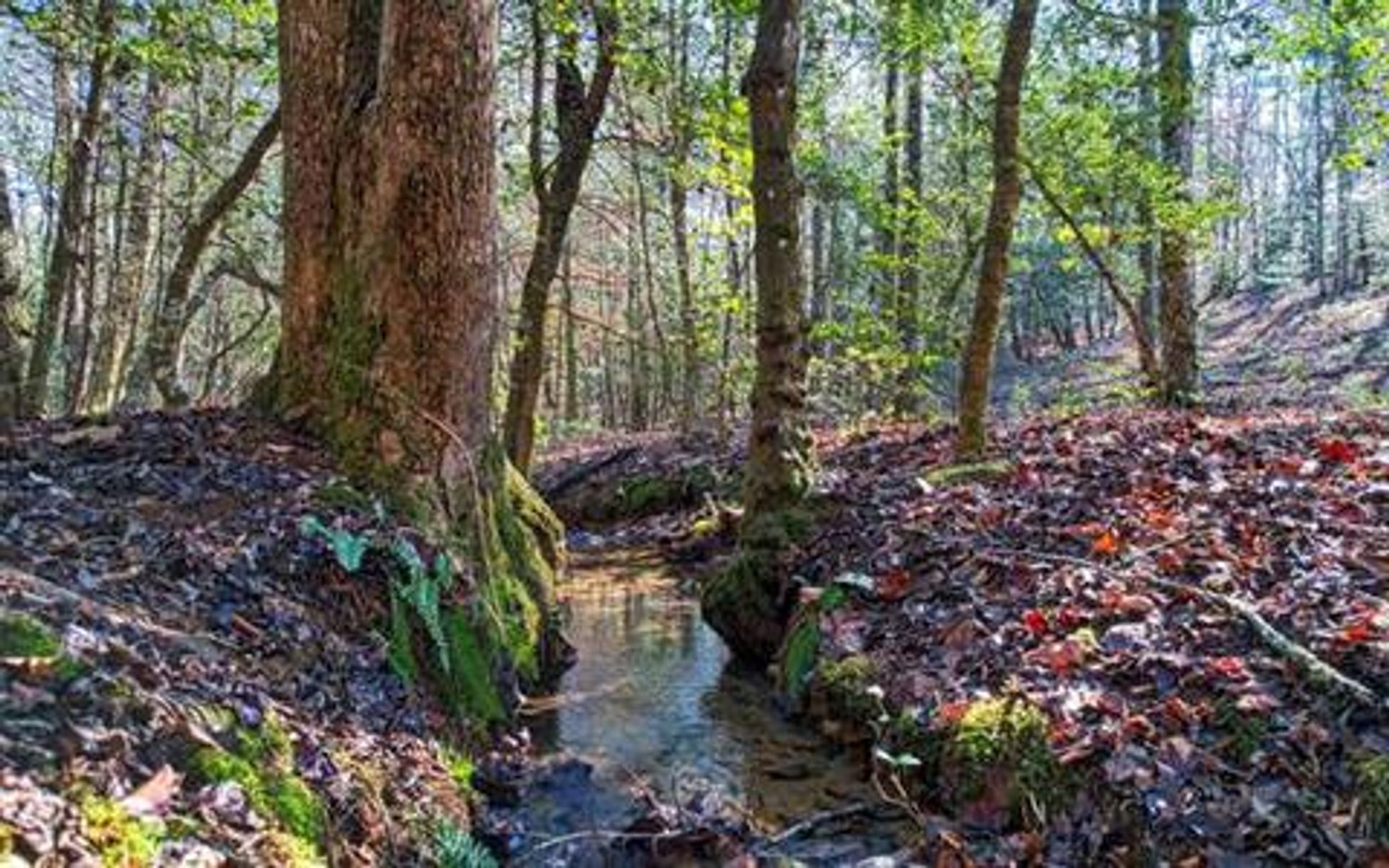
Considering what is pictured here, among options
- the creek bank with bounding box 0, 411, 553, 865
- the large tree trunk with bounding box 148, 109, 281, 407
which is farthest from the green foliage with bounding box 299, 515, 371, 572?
the large tree trunk with bounding box 148, 109, 281, 407

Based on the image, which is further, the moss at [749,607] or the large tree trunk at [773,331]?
the large tree trunk at [773,331]

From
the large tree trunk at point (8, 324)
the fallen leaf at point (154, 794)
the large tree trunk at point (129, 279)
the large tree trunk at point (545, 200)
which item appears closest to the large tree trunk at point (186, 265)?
the large tree trunk at point (129, 279)

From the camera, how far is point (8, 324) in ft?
25.2

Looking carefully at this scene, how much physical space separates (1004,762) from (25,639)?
3.54 m

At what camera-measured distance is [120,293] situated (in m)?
15.0

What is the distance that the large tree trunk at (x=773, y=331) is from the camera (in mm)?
8156

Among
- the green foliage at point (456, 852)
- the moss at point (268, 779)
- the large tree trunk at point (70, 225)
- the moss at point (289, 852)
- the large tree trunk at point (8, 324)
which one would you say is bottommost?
the green foliage at point (456, 852)

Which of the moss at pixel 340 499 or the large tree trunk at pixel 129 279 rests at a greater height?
the large tree trunk at pixel 129 279

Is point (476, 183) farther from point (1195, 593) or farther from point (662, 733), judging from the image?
point (1195, 593)

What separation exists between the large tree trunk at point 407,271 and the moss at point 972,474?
3.47 metres

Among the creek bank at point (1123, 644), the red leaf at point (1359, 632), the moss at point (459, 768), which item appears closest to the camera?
the creek bank at point (1123, 644)

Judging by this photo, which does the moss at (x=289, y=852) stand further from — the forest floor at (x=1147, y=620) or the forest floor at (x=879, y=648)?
the forest floor at (x=1147, y=620)

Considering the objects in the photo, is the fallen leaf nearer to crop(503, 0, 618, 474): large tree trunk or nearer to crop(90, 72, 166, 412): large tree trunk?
crop(503, 0, 618, 474): large tree trunk

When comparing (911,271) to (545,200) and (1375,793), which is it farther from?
(1375,793)
